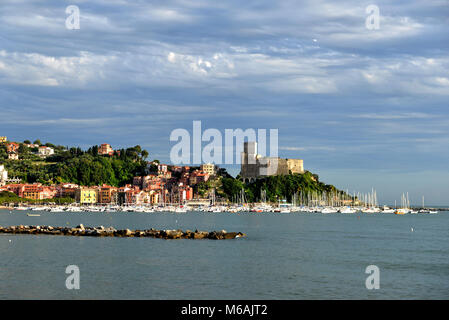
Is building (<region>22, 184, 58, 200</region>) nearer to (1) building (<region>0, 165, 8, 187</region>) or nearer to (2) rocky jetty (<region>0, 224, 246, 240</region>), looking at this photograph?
(1) building (<region>0, 165, 8, 187</region>)

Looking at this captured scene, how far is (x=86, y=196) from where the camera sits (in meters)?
155

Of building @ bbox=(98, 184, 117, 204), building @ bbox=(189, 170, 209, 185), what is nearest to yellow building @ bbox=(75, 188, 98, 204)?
building @ bbox=(98, 184, 117, 204)

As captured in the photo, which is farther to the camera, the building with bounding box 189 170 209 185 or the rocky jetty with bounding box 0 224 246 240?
the building with bounding box 189 170 209 185

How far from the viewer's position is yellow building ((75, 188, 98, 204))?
505 ft

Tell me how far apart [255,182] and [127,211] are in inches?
2494

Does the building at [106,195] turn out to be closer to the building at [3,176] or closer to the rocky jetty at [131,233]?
the building at [3,176]

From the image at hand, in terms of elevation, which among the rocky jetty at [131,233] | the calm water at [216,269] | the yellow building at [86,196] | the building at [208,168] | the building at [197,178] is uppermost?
the building at [208,168]

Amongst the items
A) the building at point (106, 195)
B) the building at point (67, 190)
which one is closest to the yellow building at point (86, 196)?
the building at point (106, 195)

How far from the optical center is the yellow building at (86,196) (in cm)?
15400

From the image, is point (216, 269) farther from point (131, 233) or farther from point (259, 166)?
point (259, 166)

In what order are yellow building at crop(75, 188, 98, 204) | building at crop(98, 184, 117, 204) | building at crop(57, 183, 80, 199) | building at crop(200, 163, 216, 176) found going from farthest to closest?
building at crop(200, 163, 216, 176)
building at crop(98, 184, 117, 204)
building at crop(57, 183, 80, 199)
yellow building at crop(75, 188, 98, 204)

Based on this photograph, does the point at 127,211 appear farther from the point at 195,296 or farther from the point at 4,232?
the point at 195,296
